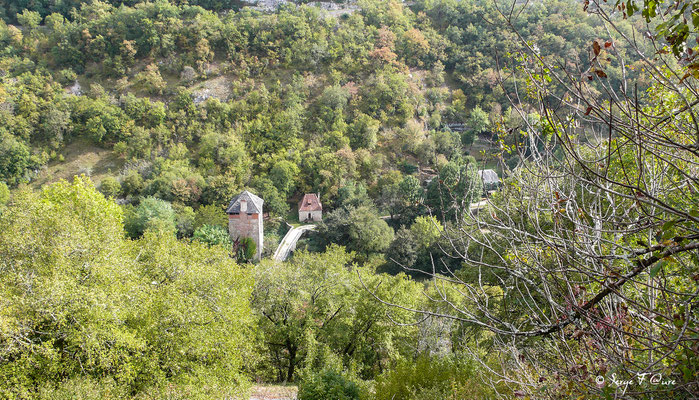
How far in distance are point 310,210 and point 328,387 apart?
20.3 metres

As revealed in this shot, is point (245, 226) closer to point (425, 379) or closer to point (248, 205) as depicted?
point (248, 205)

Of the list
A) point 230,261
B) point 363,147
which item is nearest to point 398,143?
point 363,147

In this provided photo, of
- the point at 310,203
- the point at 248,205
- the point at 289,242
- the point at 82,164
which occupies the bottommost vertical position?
the point at 289,242

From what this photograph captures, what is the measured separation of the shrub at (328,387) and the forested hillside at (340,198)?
0.28 ft

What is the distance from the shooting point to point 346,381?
9.05 m

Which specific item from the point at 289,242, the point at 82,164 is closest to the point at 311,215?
the point at 289,242

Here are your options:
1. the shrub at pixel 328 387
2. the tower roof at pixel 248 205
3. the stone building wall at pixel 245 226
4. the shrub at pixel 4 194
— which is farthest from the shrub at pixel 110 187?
the shrub at pixel 328 387

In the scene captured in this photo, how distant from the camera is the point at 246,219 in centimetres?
2472

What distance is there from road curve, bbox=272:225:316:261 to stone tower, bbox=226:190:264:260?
4.38 feet

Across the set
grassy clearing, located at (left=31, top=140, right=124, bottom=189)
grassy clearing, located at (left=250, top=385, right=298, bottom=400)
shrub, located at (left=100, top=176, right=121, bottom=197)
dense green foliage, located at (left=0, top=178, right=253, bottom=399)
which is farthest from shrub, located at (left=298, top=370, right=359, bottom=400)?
grassy clearing, located at (left=31, top=140, right=124, bottom=189)

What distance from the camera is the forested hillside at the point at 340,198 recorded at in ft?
10.4

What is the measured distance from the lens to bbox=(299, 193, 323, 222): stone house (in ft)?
93.8

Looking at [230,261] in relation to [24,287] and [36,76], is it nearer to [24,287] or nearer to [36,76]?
[24,287]

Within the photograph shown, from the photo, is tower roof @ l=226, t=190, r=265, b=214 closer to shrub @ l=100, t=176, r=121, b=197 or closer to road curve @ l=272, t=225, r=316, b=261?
road curve @ l=272, t=225, r=316, b=261
